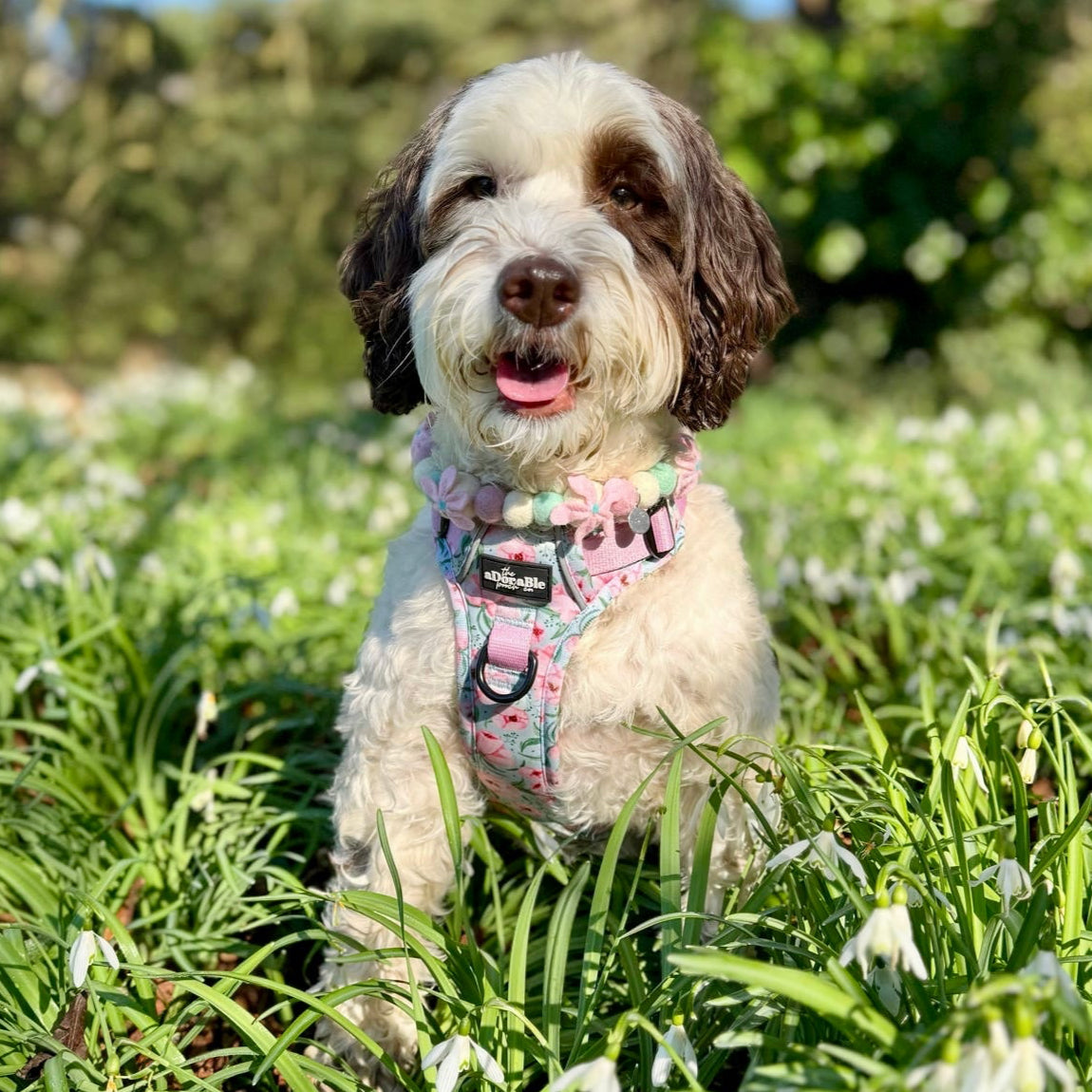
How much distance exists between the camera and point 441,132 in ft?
8.55

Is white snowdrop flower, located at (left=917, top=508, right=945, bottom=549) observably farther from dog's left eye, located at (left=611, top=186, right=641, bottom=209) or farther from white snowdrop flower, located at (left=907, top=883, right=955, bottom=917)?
white snowdrop flower, located at (left=907, top=883, right=955, bottom=917)

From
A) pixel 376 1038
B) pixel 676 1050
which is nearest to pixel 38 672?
pixel 376 1038

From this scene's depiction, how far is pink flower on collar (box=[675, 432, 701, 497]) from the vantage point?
106 inches

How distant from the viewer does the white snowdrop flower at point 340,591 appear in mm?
4344

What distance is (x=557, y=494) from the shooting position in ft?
8.43

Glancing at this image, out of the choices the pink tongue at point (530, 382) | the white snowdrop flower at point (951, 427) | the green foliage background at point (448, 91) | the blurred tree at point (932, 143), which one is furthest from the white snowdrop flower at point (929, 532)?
the blurred tree at point (932, 143)

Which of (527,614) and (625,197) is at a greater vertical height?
(625,197)

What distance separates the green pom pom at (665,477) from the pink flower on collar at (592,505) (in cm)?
7

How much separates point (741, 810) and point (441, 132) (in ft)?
5.45

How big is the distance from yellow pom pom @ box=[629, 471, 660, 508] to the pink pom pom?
0.30 m

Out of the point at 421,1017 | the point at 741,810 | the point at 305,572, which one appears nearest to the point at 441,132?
the point at 741,810

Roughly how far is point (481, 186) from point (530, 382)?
0.50 metres

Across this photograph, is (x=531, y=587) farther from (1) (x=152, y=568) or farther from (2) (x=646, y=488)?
(1) (x=152, y=568)

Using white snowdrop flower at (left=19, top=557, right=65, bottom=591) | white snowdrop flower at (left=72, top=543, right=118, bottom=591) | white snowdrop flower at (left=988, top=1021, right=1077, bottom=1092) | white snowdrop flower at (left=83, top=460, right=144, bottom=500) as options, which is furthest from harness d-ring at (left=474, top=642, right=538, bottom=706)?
white snowdrop flower at (left=83, top=460, right=144, bottom=500)
